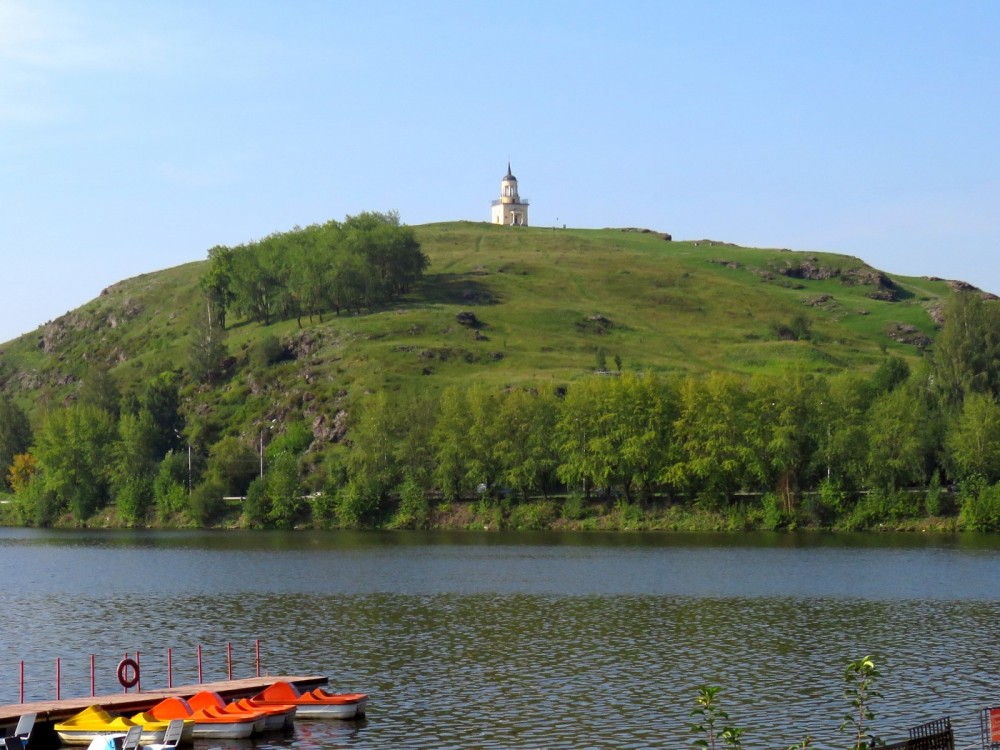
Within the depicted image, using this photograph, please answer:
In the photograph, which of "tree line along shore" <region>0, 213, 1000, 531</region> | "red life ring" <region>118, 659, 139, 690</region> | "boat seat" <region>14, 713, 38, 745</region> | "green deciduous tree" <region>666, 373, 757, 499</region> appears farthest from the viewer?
"green deciduous tree" <region>666, 373, 757, 499</region>

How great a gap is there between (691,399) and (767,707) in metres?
112

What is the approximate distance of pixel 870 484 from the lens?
152875mm

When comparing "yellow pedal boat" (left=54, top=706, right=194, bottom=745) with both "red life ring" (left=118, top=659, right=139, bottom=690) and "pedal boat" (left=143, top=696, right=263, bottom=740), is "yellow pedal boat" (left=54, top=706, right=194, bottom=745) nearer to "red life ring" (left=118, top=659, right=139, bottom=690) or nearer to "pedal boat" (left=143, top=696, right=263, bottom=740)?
"pedal boat" (left=143, top=696, right=263, bottom=740)

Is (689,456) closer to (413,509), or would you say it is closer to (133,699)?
(413,509)

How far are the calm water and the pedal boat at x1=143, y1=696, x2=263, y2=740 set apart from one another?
4.06 feet

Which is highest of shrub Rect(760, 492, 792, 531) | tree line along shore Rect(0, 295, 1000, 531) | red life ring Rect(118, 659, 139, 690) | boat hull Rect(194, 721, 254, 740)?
tree line along shore Rect(0, 295, 1000, 531)

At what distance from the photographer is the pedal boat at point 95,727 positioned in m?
48.6

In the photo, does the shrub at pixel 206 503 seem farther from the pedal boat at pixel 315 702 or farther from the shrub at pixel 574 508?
the pedal boat at pixel 315 702

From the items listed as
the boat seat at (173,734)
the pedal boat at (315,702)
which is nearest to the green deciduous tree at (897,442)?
the pedal boat at (315,702)

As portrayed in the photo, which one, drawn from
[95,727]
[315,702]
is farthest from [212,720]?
[315,702]

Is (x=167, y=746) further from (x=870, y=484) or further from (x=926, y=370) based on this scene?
(x=926, y=370)

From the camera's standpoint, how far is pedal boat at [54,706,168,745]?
4856 cm

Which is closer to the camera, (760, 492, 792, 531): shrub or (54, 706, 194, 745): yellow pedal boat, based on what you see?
(54, 706, 194, 745): yellow pedal boat

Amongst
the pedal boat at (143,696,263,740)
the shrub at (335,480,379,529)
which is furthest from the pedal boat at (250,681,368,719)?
the shrub at (335,480,379,529)
